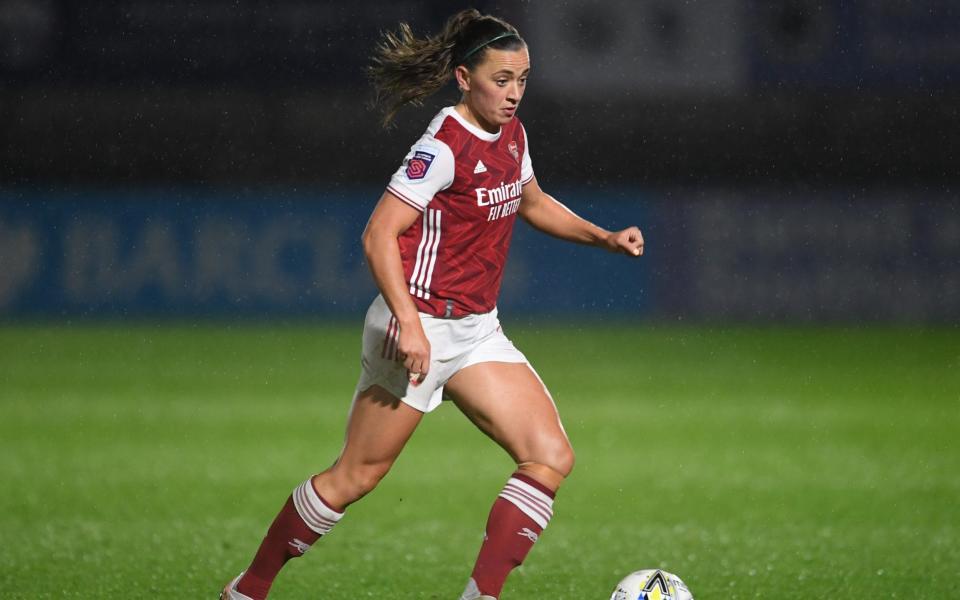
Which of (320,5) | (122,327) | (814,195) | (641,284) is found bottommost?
(122,327)

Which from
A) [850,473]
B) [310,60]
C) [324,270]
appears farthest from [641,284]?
[850,473]

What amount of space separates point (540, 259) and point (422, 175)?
11113 millimetres

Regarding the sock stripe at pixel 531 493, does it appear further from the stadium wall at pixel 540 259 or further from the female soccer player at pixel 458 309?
the stadium wall at pixel 540 259

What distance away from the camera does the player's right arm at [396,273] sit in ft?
12.6

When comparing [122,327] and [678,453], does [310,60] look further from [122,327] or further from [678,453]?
[678,453]

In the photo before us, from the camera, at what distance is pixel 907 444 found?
8703 millimetres

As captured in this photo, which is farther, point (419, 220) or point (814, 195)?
point (814, 195)

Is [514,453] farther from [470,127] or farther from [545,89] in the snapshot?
[545,89]

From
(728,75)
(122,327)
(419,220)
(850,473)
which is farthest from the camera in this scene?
(728,75)

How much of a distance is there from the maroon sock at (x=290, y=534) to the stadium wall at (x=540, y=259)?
10.7 meters

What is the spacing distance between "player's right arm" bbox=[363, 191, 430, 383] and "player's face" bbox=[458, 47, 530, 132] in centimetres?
38

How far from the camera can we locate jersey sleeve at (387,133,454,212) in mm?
3957

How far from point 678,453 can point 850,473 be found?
115 centimetres

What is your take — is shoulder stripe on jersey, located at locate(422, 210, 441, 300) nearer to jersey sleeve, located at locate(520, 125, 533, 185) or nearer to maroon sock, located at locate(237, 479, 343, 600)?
jersey sleeve, located at locate(520, 125, 533, 185)
